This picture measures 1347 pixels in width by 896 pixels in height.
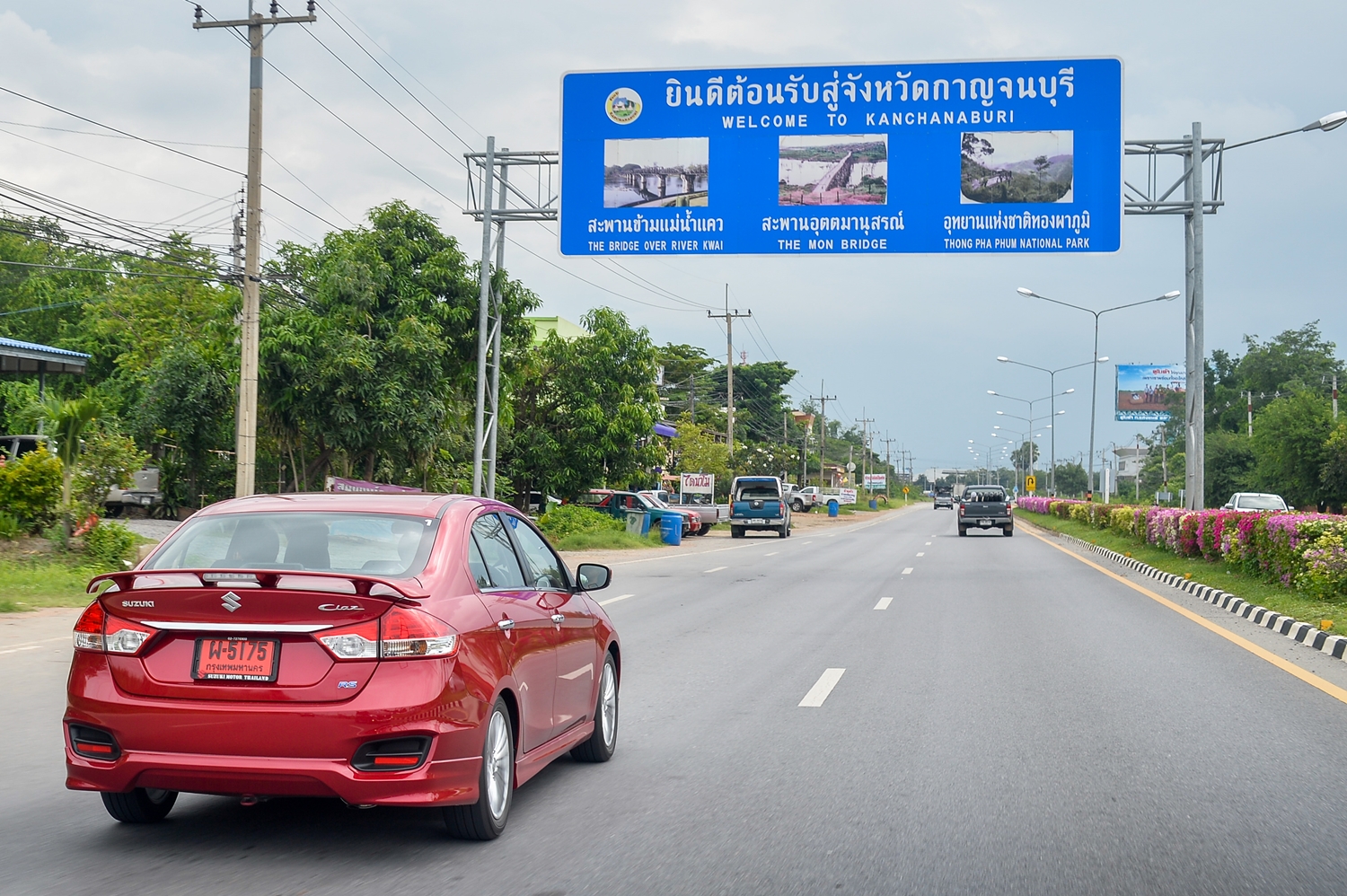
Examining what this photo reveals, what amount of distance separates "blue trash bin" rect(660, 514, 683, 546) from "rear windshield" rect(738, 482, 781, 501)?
8048 millimetres

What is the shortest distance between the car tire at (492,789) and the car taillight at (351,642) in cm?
60

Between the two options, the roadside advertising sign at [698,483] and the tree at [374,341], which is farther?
the roadside advertising sign at [698,483]

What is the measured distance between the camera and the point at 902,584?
20.7 m

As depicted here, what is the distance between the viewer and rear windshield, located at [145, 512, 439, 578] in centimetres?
529

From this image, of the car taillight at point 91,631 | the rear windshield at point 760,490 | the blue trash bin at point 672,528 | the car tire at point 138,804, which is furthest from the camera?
the rear windshield at point 760,490

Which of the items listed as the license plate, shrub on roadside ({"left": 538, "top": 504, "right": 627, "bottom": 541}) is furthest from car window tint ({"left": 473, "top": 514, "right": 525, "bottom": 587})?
shrub on roadside ({"left": 538, "top": 504, "right": 627, "bottom": 541})

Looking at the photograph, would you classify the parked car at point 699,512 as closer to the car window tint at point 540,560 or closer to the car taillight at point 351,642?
the car window tint at point 540,560

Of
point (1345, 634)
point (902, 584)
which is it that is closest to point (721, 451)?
point (902, 584)

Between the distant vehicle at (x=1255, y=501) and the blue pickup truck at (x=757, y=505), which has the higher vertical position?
the distant vehicle at (x=1255, y=501)

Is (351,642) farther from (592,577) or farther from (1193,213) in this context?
(1193,213)

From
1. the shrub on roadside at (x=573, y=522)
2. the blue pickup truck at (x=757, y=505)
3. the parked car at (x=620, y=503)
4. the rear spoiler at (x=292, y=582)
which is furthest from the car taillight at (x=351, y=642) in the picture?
the blue pickup truck at (x=757, y=505)

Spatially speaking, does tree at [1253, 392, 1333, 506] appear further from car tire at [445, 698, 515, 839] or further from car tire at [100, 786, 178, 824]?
car tire at [100, 786, 178, 824]

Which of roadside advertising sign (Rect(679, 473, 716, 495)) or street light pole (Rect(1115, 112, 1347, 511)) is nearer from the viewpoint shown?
A: street light pole (Rect(1115, 112, 1347, 511))

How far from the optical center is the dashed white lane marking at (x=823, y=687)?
896 cm
